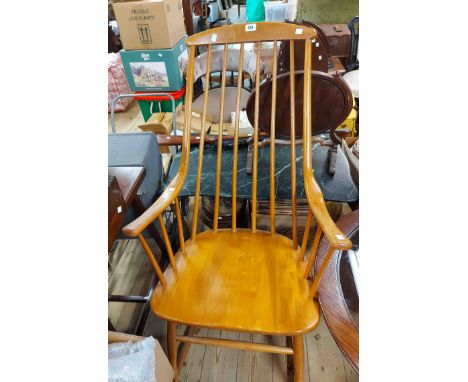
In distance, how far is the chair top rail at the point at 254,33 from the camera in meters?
0.82

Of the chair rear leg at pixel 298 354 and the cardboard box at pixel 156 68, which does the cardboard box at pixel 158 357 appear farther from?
the cardboard box at pixel 156 68

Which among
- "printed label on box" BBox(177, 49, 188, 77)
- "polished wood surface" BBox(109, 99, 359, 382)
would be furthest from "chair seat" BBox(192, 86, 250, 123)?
"polished wood surface" BBox(109, 99, 359, 382)

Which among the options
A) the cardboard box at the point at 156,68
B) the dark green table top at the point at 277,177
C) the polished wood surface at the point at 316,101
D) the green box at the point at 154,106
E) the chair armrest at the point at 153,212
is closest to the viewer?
the chair armrest at the point at 153,212

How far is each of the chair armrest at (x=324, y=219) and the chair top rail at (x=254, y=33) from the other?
406 mm

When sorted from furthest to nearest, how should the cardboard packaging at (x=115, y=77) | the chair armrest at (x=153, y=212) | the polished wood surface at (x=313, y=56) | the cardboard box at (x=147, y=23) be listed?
1. the cardboard packaging at (x=115, y=77)
2. the cardboard box at (x=147, y=23)
3. the polished wood surface at (x=313, y=56)
4. the chair armrest at (x=153, y=212)

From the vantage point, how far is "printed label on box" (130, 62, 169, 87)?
7.73 feet

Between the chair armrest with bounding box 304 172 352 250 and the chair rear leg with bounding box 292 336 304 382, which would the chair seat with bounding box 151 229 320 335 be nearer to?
the chair rear leg with bounding box 292 336 304 382

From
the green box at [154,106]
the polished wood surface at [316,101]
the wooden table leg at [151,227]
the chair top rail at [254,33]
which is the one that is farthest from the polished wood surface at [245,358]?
the green box at [154,106]

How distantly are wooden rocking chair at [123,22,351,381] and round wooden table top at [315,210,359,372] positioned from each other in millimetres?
43

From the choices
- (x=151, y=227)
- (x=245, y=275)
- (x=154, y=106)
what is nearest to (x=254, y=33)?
(x=245, y=275)

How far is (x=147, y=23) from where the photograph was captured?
2170mm
